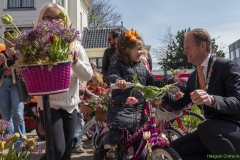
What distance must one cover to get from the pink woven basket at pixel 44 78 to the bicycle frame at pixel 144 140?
1.33 meters

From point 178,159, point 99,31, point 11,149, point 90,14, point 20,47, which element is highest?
point 90,14

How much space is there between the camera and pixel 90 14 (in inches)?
1287

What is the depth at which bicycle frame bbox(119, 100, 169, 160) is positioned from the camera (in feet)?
10.4

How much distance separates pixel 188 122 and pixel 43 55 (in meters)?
3.68

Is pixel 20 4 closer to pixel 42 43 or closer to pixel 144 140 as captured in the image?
pixel 144 140

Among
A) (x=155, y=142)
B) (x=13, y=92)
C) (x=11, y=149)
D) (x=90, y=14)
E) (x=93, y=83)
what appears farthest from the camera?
(x=90, y=14)

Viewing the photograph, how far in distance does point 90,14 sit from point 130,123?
30109mm

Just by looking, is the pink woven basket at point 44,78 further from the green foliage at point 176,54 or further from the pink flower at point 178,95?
the green foliage at point 176,54

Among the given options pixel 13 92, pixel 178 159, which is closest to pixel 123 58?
pixel 178 159

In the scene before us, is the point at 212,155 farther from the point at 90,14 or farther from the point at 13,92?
the point at 90,14

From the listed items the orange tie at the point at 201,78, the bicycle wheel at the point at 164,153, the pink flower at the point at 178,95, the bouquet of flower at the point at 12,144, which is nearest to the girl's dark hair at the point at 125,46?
the pink flower at the point at 178,95

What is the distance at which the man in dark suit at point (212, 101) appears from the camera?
2.64 meters

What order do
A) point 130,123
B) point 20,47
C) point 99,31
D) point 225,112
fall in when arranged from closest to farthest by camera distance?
point 20,47
point 225,112
point 130,123
point 99,31

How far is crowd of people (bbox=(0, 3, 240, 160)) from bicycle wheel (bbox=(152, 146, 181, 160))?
22cm
